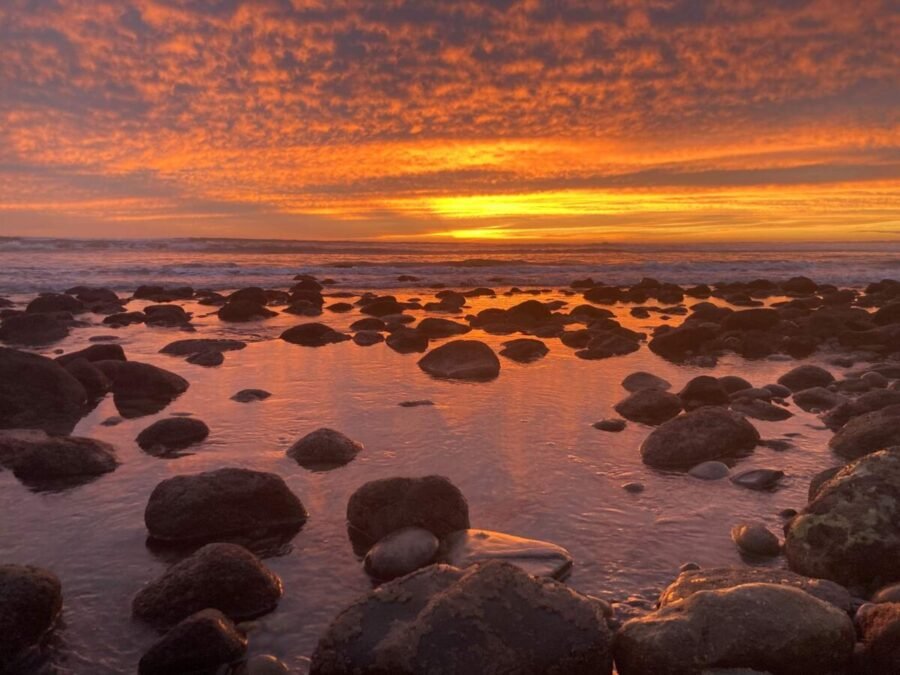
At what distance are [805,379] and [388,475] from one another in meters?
7.57

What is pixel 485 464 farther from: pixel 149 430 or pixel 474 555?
pixel 149 430

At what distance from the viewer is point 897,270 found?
1839 inches

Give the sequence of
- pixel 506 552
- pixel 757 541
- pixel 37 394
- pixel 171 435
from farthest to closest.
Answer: pixel 37 394 < pixel 171 435 < pixel 757 541 < pixel 506 552

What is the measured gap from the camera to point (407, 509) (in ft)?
18.0

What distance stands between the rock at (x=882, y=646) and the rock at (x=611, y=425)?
4824 millimetres

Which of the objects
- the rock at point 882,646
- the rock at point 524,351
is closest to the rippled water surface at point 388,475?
the rock at point 882,646

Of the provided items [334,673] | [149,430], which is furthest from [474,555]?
[149,430]

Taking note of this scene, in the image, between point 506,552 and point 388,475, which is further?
Answer: point 388,475

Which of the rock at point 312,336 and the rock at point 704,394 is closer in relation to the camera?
the rock at point 704,394

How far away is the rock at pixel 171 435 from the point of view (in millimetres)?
7754

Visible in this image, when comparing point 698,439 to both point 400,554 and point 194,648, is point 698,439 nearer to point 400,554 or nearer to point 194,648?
point 400,554

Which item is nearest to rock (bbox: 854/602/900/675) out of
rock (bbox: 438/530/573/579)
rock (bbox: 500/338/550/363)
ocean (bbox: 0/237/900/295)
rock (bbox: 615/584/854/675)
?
rock (bbox: 615/584/854/675)

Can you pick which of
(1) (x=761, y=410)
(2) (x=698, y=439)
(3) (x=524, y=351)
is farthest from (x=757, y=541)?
(3) (x=524, y=351)

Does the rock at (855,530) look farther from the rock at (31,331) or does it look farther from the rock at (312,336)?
the rock at (31,331)
